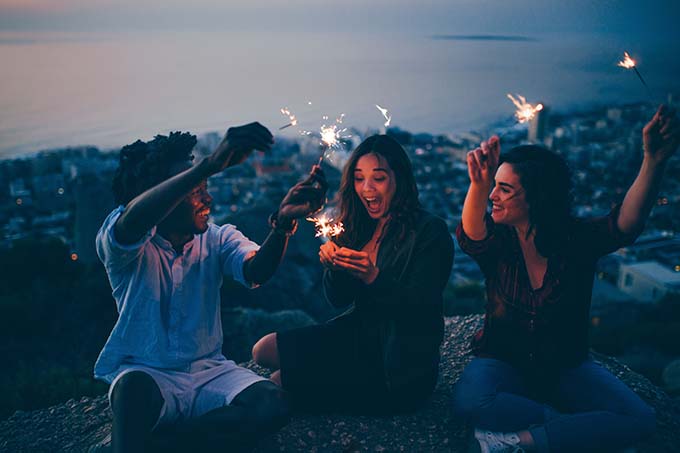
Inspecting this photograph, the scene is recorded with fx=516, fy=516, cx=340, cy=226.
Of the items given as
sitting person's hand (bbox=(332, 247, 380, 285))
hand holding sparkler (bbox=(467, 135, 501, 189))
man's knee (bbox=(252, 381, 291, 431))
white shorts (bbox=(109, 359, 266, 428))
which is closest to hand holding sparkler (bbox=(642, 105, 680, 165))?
hand holding sparkler (bbox=(467, 135, 501, 189))

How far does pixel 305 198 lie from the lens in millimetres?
3340

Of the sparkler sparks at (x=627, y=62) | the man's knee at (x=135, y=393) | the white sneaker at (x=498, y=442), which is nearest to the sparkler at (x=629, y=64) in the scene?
the sparkler sparks at (x=627, y=62)

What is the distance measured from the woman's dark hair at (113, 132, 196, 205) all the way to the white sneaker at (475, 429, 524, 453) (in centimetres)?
269

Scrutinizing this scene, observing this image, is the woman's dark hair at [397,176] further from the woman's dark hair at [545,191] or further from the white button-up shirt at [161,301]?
the white button-up shirt at [161,301]

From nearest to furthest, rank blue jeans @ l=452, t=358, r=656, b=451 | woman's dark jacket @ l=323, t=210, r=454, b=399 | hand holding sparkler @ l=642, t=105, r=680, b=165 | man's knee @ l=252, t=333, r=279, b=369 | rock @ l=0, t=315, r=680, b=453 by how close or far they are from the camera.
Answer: hand holding sparkler @ l=642, t=105, r=680, b=165
blue jeans @ l=452, t=358, r=656, b=451
woman's dark jacket @ l=323, t=210, r=454, b=399
rock @ l=0, t=315, r=680, b=453
man's knee @ l=252, t=333, r=279, b=369

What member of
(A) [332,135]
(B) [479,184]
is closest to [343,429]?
(B) [479,184]

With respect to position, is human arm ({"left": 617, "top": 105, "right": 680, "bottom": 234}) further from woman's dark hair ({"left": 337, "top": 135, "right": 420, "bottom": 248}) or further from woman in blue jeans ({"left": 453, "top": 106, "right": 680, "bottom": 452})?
woman's dark hair ({"left": 337, "top": 135, "right": 420, "bottom": 248})

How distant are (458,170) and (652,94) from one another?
103 ft

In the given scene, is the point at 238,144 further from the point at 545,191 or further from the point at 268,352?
the point at 545,191

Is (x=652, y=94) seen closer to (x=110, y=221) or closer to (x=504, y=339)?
(x=504, y=339)

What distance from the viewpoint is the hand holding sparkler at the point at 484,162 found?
10.7 ft


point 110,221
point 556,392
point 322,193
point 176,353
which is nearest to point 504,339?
point 556,392

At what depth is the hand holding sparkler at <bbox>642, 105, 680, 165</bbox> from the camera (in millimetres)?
3094

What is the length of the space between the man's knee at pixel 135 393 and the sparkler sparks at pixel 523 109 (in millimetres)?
2838
